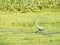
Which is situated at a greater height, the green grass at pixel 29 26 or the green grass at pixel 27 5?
the green grass at pixel 27 5

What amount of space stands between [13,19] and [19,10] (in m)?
1.88

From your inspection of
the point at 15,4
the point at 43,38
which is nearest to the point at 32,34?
the point at 43,38

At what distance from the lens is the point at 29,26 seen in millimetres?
12492

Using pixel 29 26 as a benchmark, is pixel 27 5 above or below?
above

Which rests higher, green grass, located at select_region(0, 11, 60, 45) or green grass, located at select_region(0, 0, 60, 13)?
green grass, located at select_region(0, 0, 60, 13)

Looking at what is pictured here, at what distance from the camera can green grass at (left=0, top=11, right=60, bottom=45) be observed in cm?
1059

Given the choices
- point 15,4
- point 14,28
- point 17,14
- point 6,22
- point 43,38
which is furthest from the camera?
point 15,4

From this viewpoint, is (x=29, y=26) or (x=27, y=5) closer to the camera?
(x=29, y=26)

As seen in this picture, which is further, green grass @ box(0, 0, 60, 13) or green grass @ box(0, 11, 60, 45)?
green grass @ box(0, 0, 60, 13)

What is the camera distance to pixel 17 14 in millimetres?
14695

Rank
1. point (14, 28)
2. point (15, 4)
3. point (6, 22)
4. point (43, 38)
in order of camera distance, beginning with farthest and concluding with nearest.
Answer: point (15, 4) < point (6, 22) < point (14, 28) < point (43, 38)

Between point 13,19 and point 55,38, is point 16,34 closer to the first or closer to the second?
point 55,38

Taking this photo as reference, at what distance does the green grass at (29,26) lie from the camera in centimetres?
1059

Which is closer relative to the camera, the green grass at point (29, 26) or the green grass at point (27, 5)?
the green grass at point (29, 26)
